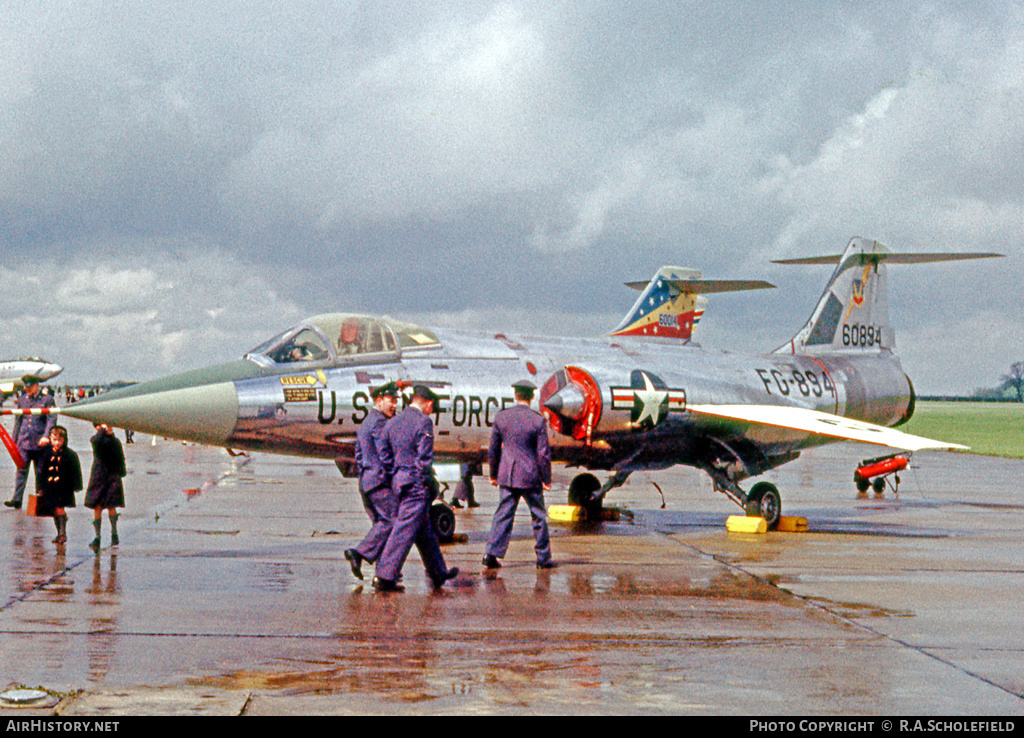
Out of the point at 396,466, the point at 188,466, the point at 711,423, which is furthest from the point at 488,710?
the point at 188,466

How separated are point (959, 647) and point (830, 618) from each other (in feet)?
3.99

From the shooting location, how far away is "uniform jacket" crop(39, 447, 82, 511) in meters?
12.4

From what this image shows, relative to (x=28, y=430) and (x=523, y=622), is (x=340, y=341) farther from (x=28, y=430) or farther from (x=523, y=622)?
(x=28, y=430)

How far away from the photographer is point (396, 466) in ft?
32.8

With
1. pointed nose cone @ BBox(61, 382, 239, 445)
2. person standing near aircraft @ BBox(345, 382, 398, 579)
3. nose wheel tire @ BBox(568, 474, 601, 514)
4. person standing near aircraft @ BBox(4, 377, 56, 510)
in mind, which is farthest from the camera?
nose wheel tire @ BBox(568, 474, 601, 514)

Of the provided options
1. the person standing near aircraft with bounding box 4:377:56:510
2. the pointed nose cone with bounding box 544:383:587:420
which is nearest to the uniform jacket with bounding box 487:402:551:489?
the pointed nose cone with bounding box 544:383:587:420

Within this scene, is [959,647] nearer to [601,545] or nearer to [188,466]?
[601,545]

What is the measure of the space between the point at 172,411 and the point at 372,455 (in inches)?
112

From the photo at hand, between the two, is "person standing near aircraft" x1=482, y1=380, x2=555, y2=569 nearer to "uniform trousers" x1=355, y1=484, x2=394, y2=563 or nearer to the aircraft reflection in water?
"uniform trousers" x1=355, y1=484, x2=394, y2=563

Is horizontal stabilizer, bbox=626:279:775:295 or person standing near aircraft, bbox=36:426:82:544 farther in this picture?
horizontal stabilizer, bbox=626:279:775:295

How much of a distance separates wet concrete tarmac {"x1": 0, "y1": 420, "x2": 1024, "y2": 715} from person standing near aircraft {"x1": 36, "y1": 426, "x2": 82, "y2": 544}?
1.27ft

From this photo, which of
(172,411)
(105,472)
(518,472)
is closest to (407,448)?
Answer: (518,472)

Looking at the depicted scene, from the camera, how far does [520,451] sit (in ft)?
37.3

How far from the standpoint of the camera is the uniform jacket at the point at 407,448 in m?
9.95
